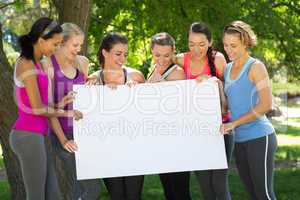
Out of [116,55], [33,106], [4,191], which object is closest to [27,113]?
[33,106]

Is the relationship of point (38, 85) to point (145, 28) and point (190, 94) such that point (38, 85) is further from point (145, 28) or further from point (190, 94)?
point (145, 28)

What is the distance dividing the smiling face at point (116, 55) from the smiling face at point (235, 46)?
0.86 meters

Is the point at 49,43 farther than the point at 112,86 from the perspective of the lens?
No

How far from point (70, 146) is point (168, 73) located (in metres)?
1.03

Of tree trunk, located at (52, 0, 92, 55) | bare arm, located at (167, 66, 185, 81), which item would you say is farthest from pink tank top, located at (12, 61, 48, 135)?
tree trunk, located at (52, 0, 92, 55)

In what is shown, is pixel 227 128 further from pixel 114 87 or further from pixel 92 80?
pixel 92 80

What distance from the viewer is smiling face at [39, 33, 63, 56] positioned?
4.07 meters

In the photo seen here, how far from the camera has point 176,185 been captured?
4.70 meters

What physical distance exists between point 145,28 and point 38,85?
17.5 ft

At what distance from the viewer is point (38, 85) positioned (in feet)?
13.3

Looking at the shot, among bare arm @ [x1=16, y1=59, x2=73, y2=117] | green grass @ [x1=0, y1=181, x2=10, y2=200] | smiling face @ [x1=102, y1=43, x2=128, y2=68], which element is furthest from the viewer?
green grass @ [x1=0, y1=181, x2=10, y2=200]

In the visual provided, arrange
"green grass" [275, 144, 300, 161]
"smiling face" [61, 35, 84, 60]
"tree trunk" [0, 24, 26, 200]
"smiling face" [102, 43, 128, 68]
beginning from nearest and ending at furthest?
"smiling face" [61, 35, 84, 60] → "smiling face" [102, 43, 128, 68] → "tree trunk" [0, 24, 26, 200] → "green grass" [275, 144, 300, 161]

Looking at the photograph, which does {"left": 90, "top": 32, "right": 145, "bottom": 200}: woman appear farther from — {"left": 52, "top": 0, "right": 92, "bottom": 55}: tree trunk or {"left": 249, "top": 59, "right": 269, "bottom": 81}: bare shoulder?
{"left": 52, "top": 0, "right": 92, "bottom": 55}: tree trunk

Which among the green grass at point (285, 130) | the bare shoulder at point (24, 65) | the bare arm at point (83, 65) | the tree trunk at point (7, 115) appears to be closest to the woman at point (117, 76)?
the bare arm at point (83, 65)
